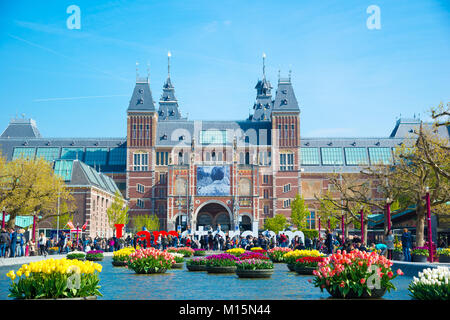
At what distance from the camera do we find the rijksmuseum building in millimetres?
78750

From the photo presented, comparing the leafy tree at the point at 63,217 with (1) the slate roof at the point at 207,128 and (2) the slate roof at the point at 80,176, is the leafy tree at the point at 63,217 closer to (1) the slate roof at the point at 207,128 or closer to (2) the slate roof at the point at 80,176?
(2) the slate roof at the point at 80,176

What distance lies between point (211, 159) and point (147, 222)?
16.3m

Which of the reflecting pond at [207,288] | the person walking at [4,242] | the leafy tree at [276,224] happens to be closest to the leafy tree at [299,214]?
the leafy tree at [276,224]

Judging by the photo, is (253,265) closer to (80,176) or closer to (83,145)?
(80,176)

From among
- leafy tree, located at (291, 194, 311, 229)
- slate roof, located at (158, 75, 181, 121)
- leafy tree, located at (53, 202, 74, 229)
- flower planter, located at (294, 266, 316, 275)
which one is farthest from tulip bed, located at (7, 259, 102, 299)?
slate roof, located at (158, 75, 181, 121)

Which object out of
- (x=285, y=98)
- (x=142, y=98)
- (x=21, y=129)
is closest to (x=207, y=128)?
(x=142, y=98)

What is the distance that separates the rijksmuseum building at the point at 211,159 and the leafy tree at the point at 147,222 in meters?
2.67

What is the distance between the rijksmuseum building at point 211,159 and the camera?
78.8 metres

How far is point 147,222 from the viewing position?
7400 cm

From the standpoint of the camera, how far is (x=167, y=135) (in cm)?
8531

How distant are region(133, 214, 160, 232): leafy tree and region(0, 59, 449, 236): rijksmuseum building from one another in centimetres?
267

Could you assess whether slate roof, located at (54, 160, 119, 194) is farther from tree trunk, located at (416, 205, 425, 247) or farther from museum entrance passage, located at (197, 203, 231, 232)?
tree trunk, located at (416, 205, 425, 247)

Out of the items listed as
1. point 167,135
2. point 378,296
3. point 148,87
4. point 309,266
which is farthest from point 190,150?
point 378,296
